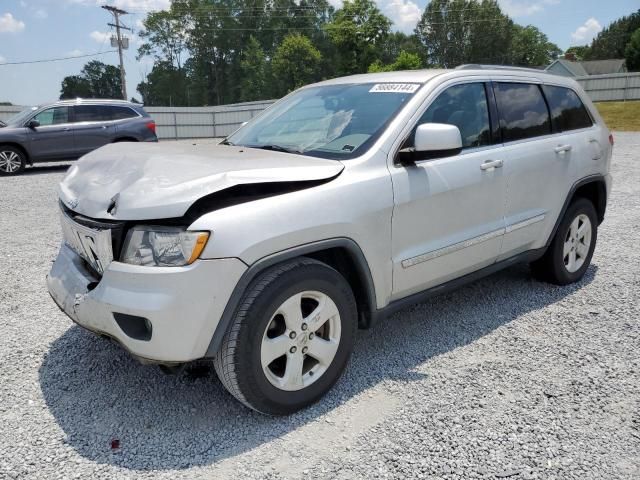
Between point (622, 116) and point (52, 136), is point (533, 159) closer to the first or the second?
point (52, 136)

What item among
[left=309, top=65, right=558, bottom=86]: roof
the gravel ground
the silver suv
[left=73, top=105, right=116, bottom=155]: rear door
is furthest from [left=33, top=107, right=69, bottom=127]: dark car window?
[left=309, top=65, right=558, bottom=86]: roof

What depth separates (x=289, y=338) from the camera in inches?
103

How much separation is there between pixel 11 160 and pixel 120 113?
2752 mm

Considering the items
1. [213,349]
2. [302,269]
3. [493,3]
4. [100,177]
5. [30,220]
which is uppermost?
[493,3]

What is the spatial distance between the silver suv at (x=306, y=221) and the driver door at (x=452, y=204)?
0.01m

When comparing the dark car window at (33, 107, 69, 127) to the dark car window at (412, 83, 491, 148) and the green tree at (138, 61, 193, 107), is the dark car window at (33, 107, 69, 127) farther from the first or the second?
the green tree at (138, 61, 193, 107)

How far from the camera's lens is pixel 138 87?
78.6 m

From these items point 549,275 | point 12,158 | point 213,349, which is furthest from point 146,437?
point 12,158

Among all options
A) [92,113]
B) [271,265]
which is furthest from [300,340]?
[92,113]

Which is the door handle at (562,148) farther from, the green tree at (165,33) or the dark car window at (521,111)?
the green tree at (165,33)

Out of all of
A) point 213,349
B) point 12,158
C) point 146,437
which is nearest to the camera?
point 213,349

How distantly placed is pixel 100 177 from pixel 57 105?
11.4 metres

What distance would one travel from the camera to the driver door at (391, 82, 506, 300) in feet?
10.1

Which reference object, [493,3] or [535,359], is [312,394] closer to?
[535,359]
